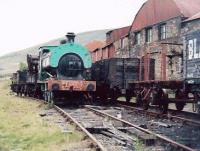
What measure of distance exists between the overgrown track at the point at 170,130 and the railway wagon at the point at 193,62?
1166 mm

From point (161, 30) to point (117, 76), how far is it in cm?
1587

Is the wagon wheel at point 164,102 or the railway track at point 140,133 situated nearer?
the railway track at point 140,133

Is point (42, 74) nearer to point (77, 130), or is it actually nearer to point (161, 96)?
point (161, 96)

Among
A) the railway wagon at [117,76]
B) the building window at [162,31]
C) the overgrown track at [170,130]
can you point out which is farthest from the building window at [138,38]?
the overgrown track at [170,130]

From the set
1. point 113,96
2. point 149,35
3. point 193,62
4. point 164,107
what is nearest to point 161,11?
point 149,35

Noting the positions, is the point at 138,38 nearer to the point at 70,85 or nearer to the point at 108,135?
the point at 70,85

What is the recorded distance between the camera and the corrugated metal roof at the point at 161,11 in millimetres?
33856

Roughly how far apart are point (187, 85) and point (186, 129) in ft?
7.53

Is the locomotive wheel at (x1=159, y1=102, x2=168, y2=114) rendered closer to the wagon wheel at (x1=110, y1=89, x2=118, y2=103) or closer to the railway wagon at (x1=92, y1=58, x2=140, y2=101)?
the railway wagon at (x1=92, y1=58, x2=140, y2=101)

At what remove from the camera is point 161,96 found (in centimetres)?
1641

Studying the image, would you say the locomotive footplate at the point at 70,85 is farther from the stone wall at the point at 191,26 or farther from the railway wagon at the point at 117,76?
the stone wall at the point at 191,26

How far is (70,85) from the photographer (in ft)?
65.8

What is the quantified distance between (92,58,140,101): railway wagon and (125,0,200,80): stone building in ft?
24.3

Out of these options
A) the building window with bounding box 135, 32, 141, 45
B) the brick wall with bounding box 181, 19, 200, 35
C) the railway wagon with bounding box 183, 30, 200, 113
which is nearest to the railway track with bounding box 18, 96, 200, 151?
the railway wagon with bounding box 183, 30, 200, 113
